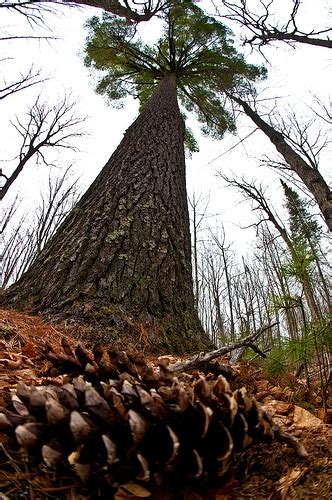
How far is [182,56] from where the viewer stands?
26.4ft

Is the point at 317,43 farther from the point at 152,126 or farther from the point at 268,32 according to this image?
the point at 152,126

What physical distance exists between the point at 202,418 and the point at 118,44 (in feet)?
31.0

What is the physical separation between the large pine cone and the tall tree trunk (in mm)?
1146

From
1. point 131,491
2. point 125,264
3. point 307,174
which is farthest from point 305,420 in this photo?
point 307,174

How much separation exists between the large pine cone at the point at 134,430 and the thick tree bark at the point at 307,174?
16.8ft

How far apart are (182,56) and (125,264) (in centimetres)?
773

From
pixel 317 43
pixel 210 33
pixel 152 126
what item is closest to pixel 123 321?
pixel 152 126

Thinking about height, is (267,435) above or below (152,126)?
below

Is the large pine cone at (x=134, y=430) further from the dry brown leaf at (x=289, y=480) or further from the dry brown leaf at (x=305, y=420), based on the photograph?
the dry brown leaf at (x=305, y=420)

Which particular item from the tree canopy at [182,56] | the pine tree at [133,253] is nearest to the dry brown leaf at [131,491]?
the pine tree at [133,253]

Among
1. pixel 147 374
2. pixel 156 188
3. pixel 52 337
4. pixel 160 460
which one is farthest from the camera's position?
pixel 156 188

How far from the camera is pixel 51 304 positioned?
199 centimetres

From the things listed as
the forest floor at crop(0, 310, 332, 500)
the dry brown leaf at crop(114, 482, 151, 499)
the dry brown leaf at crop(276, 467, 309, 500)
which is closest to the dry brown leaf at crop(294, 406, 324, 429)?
the forest floor at crop(0, 310, 332, 500)

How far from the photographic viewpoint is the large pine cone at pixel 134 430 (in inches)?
22.9
